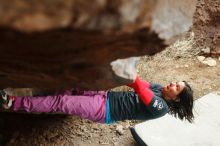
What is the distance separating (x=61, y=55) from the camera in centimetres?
96

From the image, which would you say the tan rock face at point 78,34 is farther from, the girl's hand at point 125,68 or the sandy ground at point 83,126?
the sandy ground at point 83,126

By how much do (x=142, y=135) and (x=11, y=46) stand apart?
6.25 ft

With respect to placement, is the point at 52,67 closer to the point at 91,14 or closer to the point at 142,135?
the point at 91,14

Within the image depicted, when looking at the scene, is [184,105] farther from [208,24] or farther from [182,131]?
[208,24]

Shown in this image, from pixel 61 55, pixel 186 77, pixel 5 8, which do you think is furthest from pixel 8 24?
pixel 186 77

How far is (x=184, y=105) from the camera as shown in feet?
8.28

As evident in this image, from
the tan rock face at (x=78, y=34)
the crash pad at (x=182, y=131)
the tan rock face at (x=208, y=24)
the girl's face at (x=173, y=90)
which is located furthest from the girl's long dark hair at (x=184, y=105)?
the tan rock face at (x=78, y=34)

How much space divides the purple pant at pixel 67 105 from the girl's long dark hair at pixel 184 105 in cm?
48

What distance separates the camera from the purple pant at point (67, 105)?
2297mm

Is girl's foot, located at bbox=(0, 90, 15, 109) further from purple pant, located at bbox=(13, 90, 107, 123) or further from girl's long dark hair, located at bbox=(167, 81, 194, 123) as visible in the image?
girl's long dark hair, located at bbox=(167, 81, 194, 123)

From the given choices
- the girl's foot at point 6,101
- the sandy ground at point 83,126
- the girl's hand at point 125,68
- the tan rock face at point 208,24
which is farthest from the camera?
the tan rock face at point 208,24

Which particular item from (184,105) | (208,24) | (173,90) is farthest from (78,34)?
(208,24)

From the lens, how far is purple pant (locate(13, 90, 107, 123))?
230 centimetres

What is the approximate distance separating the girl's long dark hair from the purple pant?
1.58ft
